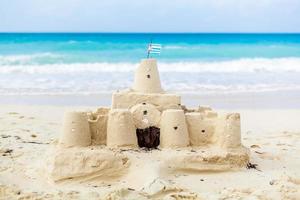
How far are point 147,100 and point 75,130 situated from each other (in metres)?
1.04

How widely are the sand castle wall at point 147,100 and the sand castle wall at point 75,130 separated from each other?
0.55 meters

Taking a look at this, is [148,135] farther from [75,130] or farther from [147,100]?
[75,130]

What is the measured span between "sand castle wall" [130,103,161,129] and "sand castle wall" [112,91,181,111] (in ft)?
0.51

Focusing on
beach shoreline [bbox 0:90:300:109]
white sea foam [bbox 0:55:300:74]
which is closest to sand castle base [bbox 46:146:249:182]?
beach shoreline [bbox 0:90:300:109]

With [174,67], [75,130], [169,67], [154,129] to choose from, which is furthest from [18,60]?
[154,129]

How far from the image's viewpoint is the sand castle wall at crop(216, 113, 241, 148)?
6.83m

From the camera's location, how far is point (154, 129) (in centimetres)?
691

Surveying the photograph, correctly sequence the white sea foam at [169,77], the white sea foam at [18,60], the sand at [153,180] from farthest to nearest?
the white sea foam at [18,60] < the white sea foam at [169,77] < the sand at [153,180]

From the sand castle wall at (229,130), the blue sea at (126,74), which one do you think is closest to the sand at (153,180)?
the sand castle wall at (229,130)

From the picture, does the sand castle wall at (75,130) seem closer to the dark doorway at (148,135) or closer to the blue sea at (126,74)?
the dark doorway at (148,135)

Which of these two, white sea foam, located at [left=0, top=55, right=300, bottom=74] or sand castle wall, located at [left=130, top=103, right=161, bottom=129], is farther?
white sea foam, located at [left=0, top=55, right=300, bottom=74]

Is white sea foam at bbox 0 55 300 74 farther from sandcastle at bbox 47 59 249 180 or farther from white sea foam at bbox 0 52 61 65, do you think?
sandcastle at bbox 47 59 249 180

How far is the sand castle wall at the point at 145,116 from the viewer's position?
6.88m

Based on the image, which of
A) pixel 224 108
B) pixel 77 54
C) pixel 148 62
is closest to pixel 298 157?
pixel 148 62
